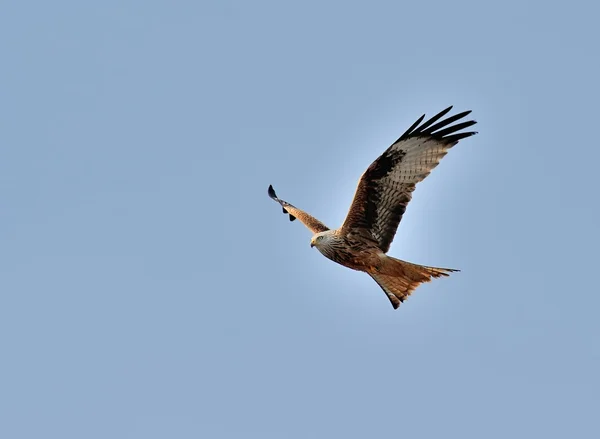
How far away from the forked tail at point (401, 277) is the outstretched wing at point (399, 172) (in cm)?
40

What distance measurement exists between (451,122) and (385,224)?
1498mm

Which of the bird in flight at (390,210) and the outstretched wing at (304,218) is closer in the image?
the bird in flight at (390,210)

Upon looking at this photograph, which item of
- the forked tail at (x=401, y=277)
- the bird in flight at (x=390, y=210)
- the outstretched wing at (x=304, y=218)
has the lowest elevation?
the forked tail at (x=401, y=277)

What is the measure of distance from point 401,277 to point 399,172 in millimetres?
1293

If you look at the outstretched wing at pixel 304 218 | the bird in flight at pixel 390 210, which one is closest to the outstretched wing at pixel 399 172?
the bird in flight at pixel 390 210

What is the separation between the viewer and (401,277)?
2012cm

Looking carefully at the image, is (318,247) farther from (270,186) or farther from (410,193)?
(270,186)

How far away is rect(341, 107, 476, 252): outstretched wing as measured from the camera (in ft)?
64.7

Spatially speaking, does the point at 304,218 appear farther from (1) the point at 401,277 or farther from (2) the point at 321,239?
(1) the point at 401,277

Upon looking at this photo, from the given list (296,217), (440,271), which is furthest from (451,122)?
(296,217)

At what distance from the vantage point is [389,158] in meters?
19.8

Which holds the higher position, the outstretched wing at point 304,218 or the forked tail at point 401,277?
the outstretched wing at point 304,218

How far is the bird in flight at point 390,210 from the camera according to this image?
64.8ft

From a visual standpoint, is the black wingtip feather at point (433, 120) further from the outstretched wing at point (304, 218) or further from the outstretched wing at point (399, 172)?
the outstretched wing at point (304, 218)
